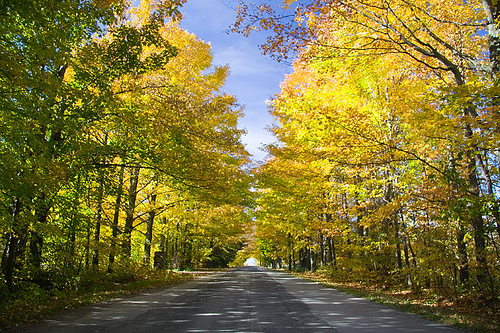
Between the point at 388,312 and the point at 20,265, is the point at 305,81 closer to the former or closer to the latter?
the point at 388,312

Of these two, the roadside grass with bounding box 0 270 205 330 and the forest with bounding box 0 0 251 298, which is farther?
the roadside grass with bounding box 0 270 205 330

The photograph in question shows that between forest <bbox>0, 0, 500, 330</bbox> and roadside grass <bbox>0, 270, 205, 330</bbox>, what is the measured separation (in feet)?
0.91

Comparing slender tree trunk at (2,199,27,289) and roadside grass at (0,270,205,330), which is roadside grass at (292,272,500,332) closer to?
roadside grass at (0,270,205,330)

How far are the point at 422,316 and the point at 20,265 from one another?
34.6ft

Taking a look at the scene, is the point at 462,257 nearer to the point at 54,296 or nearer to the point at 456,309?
the point at 456,309

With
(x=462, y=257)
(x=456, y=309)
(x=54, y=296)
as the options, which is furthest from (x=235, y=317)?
(x=462, y=257)

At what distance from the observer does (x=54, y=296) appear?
9.26m

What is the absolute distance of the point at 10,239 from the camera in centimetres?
841

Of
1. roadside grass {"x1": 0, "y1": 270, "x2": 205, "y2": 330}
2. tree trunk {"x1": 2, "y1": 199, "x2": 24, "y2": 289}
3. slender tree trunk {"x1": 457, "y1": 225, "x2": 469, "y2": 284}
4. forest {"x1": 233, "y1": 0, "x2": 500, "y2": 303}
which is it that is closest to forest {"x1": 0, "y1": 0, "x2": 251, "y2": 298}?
tree trunk {"x1": 2, "y1": 199, "x2": 24, "y2": 289}

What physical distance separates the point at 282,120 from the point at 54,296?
1064 centimetres

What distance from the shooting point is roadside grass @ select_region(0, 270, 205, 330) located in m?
6.72

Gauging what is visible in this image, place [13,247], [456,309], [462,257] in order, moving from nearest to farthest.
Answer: [456,309] < [13,247] < [462,257]

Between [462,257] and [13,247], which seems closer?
[13,247]

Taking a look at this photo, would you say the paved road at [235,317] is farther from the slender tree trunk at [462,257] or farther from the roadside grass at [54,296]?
the slender tree trunk at [462,257]
